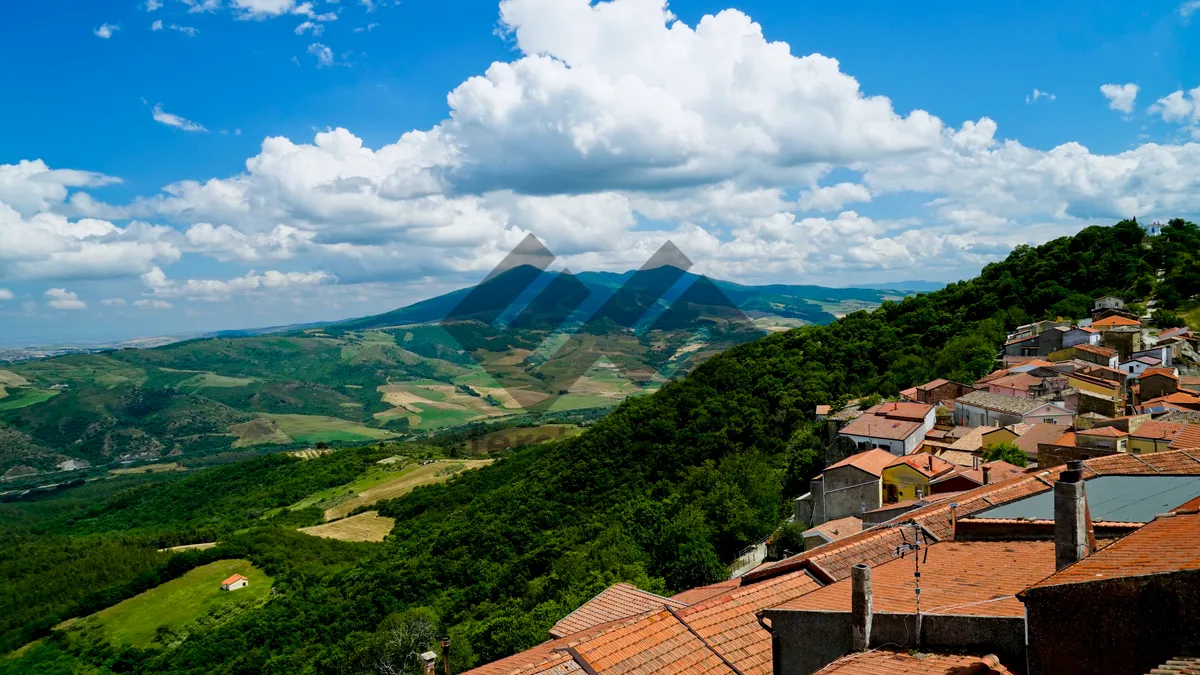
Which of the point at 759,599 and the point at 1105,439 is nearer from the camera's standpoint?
the point at 759,599

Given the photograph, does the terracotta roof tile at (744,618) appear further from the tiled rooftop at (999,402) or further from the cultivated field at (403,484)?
the cultivated field at (403,484)

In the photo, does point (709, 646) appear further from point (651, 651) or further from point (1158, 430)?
point (1158, 430)

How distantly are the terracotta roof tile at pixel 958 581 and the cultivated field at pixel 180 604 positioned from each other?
6165 centimetres

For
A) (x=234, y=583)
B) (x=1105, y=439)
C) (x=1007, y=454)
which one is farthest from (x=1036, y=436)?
(x=234, y=583)

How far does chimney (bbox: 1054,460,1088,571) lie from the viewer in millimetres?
6969

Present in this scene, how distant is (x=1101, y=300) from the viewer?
57.0 meters

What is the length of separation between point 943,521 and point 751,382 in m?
49.2

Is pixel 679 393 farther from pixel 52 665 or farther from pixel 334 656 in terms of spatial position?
pixel 52 665

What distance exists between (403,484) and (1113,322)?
267ft

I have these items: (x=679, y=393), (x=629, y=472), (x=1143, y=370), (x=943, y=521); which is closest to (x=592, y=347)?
(x=679, y=393)

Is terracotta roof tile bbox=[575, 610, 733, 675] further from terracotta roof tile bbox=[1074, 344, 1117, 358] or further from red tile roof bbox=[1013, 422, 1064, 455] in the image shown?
terracotta roof tile bbox=[1074, 344, 1117, 358]

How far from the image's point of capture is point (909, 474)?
28.1 metres

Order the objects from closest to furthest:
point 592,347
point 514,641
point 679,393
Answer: point 514,641 → point 679,393 → point 592,347

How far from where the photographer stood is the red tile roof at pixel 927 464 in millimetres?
27344
